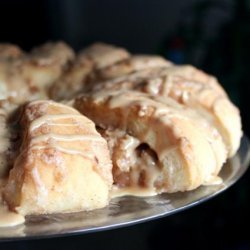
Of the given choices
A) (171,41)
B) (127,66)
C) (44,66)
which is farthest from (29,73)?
(171,41)

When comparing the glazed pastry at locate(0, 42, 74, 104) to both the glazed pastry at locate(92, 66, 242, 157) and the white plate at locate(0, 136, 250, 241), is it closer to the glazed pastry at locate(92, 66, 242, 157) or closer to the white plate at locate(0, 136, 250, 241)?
the glazed pastry at locate(92, 66, 242, 157)

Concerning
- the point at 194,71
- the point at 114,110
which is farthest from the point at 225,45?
the point at 114,110

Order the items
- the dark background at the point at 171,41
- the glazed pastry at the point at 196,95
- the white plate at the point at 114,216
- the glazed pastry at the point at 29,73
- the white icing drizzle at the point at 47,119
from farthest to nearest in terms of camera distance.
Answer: the dark background at the point at 171,41 → the glazed pastry at the point at 29,73 → the glazed pastry at the point at 196,95 → the white icing drizzle at the point at 47,119 → the white plate at the point at 114,216

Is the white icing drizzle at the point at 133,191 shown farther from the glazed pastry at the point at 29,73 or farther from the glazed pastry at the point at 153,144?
the glazed pastry at the point at 29,73

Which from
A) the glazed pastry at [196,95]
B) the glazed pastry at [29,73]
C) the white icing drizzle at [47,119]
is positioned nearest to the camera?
the white icing drizzle at [47,119]

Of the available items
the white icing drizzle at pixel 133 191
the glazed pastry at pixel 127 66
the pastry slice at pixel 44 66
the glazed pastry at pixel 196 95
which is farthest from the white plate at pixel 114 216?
the pastry slice at pixel 44 66

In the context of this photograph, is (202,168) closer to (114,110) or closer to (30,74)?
(114,110)
